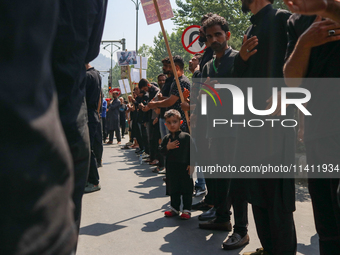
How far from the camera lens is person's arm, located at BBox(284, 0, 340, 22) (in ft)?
4.09

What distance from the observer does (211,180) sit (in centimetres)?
391

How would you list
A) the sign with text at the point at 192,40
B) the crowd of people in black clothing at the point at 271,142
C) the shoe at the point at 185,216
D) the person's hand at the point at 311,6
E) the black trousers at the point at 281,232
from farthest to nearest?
the sign with text at the point at 192,40, the shoe at the point at 185,216, the black trousers at the point at 281,232, the crowd of people in black clothing at the point at 271,142, the person's hand at the point at 311,6

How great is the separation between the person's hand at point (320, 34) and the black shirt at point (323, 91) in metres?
0.11

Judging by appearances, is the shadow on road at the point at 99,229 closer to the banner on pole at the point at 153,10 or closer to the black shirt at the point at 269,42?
the black shirt at the point at 269,42

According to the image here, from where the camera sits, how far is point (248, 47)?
262cm

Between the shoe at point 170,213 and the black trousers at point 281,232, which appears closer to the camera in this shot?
the black trousers at point 281,232

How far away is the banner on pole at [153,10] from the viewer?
6.28 metres

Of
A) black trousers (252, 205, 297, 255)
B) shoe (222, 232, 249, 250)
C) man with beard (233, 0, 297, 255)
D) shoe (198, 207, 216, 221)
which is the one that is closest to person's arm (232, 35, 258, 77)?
man with beard (233, 0, 297, 255)

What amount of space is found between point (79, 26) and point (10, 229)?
101 cm

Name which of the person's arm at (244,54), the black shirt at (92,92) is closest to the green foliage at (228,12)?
the black shirt at (92,92)

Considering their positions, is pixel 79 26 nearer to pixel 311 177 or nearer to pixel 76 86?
pixel 76 86

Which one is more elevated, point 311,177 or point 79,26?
point 79,26

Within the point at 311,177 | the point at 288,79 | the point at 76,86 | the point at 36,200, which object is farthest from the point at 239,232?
the point at 36,200

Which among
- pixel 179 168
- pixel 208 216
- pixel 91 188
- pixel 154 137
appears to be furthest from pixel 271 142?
pixel 154 137
